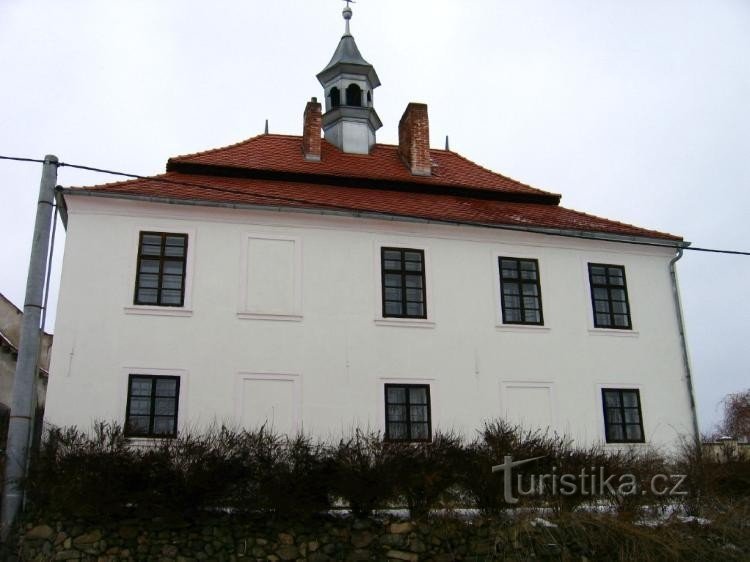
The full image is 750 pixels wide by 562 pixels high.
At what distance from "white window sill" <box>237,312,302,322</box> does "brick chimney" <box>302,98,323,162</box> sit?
5657mm

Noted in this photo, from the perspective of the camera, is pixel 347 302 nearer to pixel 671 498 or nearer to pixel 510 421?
pixel 510 421

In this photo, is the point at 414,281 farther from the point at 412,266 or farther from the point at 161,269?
the point at 161,269

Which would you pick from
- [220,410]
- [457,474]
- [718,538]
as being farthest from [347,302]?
[718,538]

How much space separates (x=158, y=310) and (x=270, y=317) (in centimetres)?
235

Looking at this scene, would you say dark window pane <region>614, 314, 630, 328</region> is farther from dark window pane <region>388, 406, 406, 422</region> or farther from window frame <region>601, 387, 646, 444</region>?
dark window pane <region>388, 406, 406, 422</region>

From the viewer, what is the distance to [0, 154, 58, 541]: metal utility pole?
11.6m

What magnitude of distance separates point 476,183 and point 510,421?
7.00 metres

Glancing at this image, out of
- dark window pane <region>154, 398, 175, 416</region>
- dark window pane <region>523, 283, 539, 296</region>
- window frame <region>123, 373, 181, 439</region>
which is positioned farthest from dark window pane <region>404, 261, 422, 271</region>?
dark window pane <region>154, 398, 175, 416</region>

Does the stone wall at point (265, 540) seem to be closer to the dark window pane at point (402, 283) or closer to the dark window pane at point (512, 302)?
the dark window pane at point (402, 283)

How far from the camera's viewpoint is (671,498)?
14398 mm

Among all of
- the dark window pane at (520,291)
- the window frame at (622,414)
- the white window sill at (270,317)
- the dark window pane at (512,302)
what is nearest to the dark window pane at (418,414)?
the dark window pane at (520,291)

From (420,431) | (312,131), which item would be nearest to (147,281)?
(420,431)

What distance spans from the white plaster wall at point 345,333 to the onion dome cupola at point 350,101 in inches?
238

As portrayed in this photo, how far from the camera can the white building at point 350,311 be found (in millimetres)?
16312
